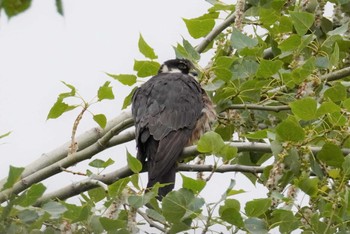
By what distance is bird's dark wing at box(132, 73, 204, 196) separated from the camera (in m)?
3.88

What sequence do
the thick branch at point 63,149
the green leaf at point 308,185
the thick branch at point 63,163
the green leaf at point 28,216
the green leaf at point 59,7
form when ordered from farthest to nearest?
the thick branch at point 63,149
the thick branch at point 63,163
the green leaf at point 308,185
the green leaf at point 28,216
the green leaf at point 59,7

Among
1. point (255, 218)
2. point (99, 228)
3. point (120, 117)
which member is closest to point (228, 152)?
point (255, 218)

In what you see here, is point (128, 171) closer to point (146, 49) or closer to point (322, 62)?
point (146, 49)

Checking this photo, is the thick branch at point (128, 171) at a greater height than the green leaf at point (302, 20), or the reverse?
the green leaf at point (302, 20)

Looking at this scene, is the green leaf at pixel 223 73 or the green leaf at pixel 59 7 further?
the green leaf at pixel 223 73

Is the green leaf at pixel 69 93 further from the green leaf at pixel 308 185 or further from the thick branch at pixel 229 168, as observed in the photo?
the green leaf at pixel 308 185

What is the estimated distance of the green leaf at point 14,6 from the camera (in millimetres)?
759

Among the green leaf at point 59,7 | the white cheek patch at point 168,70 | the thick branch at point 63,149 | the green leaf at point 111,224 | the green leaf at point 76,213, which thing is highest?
the green leaf at point 59,7

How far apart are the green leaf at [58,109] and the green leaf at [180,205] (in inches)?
46.9

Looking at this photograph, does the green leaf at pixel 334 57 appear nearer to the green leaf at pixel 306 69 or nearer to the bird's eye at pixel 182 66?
the green leaf at pixel 306 69

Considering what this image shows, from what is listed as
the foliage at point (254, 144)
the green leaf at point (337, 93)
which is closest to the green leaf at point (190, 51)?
the foliage at point (254, 144)

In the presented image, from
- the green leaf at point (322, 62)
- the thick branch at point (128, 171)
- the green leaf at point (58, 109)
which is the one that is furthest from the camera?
the green leaf at point (58, 109)

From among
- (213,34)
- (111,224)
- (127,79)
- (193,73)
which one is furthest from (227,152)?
(193,73)

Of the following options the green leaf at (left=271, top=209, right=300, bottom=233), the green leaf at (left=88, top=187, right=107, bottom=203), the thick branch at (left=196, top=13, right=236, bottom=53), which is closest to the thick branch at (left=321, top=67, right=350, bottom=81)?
the thick branch at (left=196, top=13, right=236, bottom=53)
